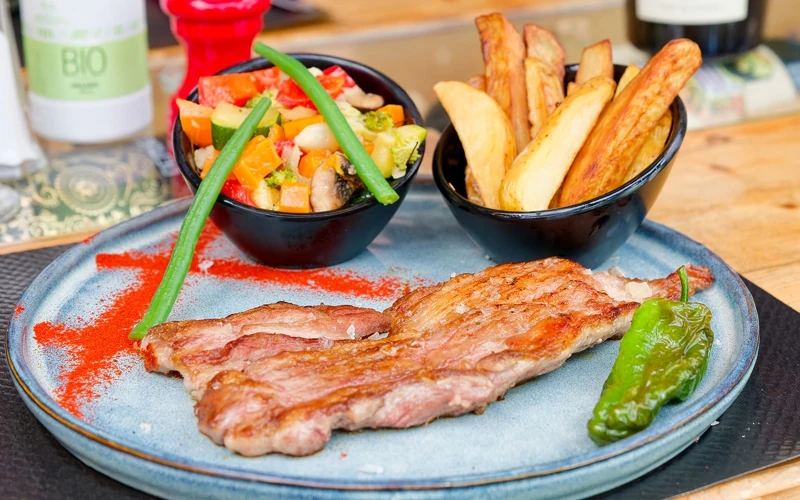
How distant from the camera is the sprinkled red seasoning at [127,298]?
1934 millimetres

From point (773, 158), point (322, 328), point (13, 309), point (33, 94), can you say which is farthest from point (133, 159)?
point (773, 158)

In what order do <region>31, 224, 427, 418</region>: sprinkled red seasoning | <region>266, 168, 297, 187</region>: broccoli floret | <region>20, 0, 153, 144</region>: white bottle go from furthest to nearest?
<region>20, 0, 153, 144</region>: white bottle < <region>266, 168, 297, 187</region>: broccoli floret < <region>31, 224, 427, 418</region>: sprinkled red seasoning

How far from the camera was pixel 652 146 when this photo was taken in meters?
2.33

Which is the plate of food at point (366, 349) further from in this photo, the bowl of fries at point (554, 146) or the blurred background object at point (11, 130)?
the blurred background object at point (11, 130)

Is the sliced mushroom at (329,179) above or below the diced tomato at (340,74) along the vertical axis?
below

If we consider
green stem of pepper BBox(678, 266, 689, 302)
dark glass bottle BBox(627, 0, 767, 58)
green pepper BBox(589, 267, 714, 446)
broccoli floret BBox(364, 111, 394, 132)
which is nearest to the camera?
green pepper BBox(589, 267, 714, 446)

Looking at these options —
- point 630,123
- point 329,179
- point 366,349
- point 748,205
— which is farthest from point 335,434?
point 748,205

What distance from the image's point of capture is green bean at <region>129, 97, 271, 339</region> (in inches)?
83.1

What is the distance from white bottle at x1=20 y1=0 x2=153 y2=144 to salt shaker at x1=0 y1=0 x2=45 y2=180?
125 millimetres

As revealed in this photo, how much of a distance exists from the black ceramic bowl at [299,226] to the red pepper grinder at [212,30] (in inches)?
19.0

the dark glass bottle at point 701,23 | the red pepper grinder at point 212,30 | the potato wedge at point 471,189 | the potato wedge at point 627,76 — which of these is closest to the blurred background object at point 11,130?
the red pepper grinder at point 212,30

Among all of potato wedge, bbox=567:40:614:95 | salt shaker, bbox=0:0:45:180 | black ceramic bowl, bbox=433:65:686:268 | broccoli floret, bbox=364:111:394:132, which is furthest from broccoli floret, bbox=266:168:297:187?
salt shaker, bbox=0:0:45:180

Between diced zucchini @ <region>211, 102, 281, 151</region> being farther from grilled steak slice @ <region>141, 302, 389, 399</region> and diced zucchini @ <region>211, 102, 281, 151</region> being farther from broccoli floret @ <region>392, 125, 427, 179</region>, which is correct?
grilled steak slice @ <region>141, 302, 389, 399</region>

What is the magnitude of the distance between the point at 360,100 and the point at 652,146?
738mm
